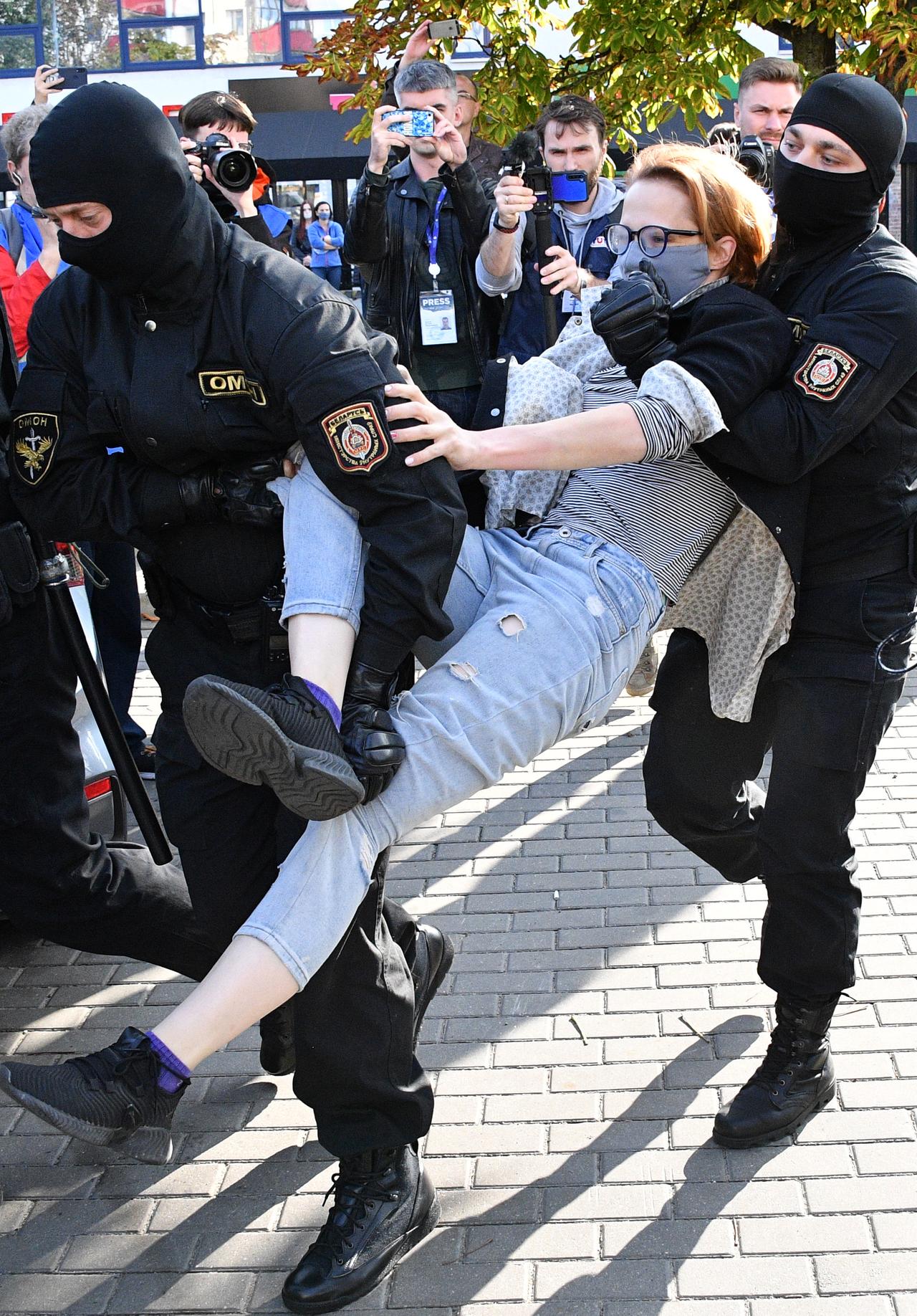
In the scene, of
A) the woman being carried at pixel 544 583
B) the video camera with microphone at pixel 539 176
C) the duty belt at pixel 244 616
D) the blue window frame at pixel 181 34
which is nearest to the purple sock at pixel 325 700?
the woman being carried at pixel 544 583

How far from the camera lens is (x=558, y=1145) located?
9.93ft

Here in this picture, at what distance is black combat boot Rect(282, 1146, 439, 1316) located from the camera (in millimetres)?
2582

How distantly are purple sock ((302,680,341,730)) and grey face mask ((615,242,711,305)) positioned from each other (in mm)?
1087

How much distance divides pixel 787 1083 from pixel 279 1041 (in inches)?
45.4

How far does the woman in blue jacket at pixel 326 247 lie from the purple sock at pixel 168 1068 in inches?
641

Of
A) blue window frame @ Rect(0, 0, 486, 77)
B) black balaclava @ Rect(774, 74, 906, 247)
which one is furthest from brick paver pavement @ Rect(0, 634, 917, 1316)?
blue window frame @ Rect(0, 0, 486, 77)

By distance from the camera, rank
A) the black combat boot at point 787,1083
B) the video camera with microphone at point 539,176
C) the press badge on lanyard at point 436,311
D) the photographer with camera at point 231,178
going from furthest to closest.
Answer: the press badge on lanyard at point 436,311, the video camera with microphone at point 539,176, the photographer with camera at point 231,178, the black combat boot at point 787,1083

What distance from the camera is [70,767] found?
329 centimetres

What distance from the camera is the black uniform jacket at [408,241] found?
5445mm

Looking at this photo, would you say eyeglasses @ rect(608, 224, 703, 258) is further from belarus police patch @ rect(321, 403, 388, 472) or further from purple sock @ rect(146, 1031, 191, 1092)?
purple sock @ rect(146, 1031, 191, 1092)

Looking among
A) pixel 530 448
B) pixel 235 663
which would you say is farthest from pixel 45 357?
pixel 530 448

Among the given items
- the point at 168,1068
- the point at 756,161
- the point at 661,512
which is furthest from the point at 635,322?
the point at 756,161

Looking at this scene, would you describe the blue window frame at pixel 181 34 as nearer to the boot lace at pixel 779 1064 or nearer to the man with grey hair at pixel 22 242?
the man with grey hair at pixel 22 242

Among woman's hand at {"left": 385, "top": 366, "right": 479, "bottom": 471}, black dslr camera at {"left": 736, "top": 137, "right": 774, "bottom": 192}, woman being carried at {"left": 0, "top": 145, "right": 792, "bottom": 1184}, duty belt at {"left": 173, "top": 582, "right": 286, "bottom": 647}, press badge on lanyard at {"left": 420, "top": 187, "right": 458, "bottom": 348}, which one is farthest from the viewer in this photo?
press badge on lanyard at {"left": 420, "top": 187, "right": 458, "bottom": 348}
